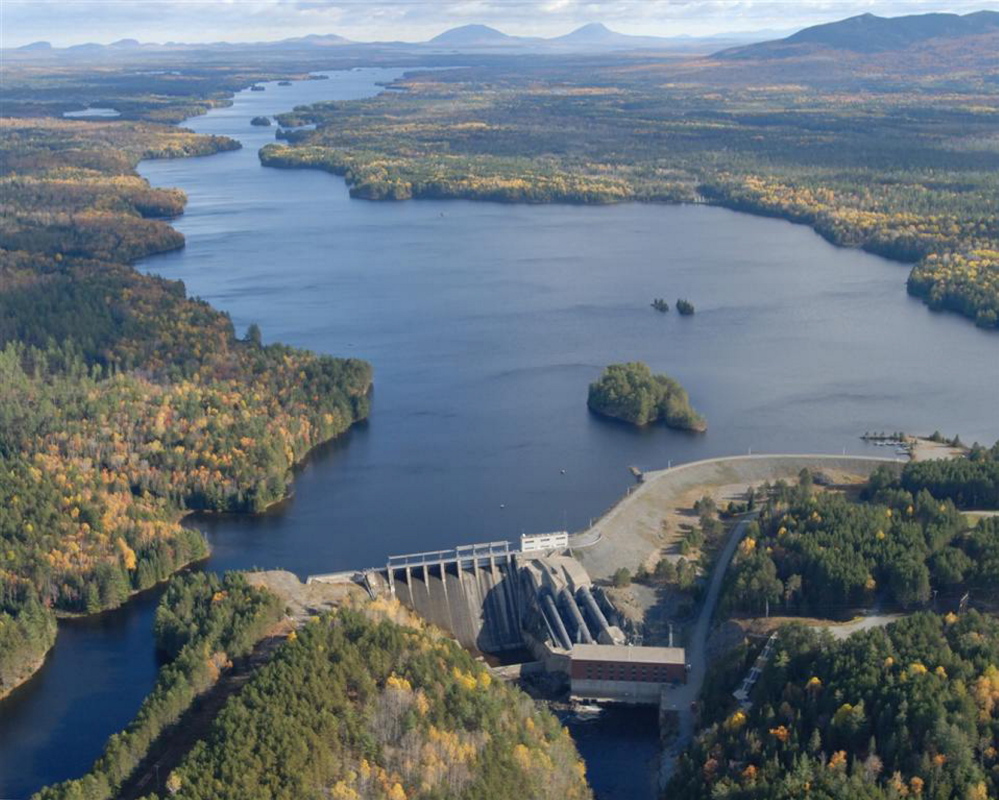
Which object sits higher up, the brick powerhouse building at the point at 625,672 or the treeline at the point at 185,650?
the treeline at the point at 185,650

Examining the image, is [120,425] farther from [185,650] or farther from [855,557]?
[855,557]

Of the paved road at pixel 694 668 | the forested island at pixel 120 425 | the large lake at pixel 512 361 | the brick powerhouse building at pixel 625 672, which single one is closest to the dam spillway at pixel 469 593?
the large lake at pixel 512 361

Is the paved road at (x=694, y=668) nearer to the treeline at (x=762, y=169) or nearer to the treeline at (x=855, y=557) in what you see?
the treeline at (x=855, y=557)

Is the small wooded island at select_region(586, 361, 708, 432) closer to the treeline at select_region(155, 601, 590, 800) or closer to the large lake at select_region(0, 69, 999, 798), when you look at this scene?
the large lake at select_region(0, 69, 999, 798)

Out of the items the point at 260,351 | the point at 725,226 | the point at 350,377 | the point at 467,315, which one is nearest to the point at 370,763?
the point at 350,377

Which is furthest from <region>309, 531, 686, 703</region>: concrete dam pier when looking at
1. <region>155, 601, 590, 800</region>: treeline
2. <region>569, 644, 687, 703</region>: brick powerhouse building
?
<region>155, 601, 590, 800</region>: treeline
